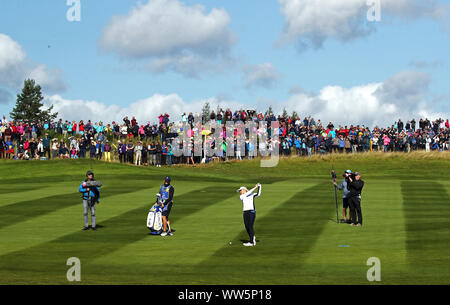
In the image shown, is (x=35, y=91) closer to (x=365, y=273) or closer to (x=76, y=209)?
(x=76, y=209)

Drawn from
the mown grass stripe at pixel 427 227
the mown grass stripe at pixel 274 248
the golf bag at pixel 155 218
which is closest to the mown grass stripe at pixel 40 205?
the golf bag at pixel 155 218

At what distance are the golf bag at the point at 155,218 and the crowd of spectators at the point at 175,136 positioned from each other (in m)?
38.9

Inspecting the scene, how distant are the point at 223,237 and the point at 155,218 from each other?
291 cm

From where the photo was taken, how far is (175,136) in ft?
227

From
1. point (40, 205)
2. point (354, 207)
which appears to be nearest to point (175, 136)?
point (40, 205)

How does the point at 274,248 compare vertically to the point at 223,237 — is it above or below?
below

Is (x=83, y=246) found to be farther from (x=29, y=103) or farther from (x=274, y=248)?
(x=29, y=103)

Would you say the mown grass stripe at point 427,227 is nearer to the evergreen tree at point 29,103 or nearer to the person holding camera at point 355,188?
the person holding camera at point 355,188

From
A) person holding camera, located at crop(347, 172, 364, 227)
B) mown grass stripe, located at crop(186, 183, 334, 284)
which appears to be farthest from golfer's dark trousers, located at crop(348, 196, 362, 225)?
mown grass stripe, located at crop(186, 183, 334, 284)

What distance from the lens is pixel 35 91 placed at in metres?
151

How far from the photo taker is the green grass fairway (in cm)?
1983

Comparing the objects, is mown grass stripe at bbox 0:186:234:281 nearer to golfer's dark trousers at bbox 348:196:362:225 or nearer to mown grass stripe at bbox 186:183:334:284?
mown grass stripe at bbox 186:183:334:284

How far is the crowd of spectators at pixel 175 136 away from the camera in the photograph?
217 feet

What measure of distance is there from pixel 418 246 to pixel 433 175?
133ft
